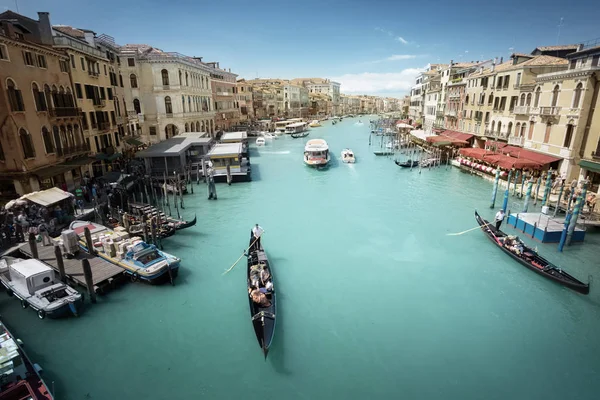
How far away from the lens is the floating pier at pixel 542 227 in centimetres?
1823

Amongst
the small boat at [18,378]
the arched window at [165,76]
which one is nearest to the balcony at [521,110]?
the small boat at [18,378]

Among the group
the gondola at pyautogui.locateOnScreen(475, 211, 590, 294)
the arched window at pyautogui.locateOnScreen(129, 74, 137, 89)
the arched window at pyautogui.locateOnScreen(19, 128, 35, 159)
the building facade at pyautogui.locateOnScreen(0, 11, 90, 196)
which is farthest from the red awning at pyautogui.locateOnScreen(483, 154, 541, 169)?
the arched window at pyautogui.locateOnScreen(129, 74, 137, 89)

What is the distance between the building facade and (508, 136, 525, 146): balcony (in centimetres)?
3652

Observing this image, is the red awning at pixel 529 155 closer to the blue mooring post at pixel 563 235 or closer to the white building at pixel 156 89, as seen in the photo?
the blue mooring post at pixel 563 235

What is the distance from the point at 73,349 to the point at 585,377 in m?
16.5

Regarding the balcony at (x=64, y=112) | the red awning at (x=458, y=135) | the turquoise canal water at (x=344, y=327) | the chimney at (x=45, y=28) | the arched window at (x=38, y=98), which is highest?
the chimney at (x=45, y=28)

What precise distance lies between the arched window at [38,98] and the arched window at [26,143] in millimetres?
2013

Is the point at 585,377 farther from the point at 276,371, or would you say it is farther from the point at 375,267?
the point at 276,371

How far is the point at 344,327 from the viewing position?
41.4 feet

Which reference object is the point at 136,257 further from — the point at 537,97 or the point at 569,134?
the point at 537,97

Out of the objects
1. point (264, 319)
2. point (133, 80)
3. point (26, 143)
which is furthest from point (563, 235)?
point (133, 80)

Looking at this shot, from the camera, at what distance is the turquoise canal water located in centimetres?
1022

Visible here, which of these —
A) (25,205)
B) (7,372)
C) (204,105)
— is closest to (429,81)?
(204,105)

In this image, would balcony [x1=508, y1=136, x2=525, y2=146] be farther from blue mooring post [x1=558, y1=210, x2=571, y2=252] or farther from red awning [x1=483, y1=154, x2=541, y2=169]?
blue mooring post [x1=558, y1=210, x2=571, y2=252]
